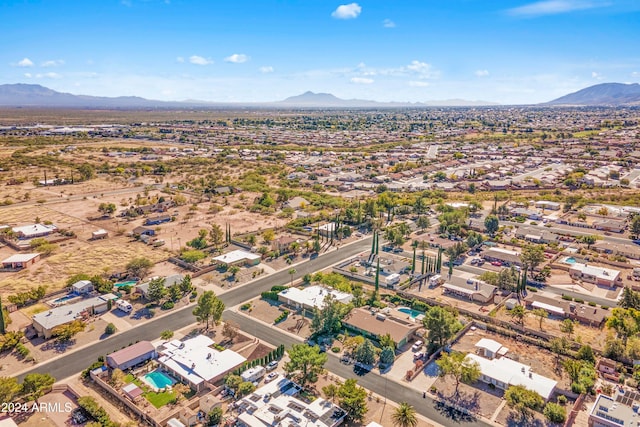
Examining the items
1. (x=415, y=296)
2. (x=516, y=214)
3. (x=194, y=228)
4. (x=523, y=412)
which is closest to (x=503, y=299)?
(x=415, y=296)

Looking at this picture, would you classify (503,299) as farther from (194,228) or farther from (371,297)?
(194,228)

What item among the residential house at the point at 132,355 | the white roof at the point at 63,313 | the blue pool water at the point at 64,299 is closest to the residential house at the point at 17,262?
the blue pool water at the point at 64,299

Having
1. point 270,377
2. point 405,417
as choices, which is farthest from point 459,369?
point 270,377

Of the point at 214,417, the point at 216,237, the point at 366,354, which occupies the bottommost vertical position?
the point at 214,417

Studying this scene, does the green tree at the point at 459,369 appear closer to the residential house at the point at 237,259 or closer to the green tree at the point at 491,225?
the residential house at the point at 237,259

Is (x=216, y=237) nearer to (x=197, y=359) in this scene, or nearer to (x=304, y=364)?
(x=197, y=359)

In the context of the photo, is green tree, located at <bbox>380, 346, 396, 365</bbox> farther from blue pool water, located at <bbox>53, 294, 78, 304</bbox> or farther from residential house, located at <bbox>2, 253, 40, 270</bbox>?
residential house, located at <bbox>2, 253, 40, 270</bbox>
